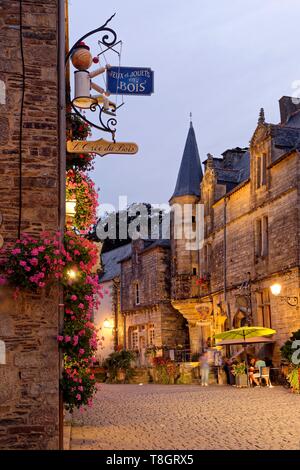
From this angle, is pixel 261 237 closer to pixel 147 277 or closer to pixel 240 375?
pixel 240 375

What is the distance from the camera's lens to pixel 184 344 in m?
33.8

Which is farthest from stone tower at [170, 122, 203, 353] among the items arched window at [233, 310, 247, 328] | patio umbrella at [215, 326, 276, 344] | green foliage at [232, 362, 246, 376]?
patio umbrella at [215, 326, 276, 344]

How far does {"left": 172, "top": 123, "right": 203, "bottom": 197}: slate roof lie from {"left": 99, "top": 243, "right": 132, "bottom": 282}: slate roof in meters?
10.2

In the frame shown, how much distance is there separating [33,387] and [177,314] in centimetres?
2719

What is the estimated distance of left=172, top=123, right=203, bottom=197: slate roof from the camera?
32.5m

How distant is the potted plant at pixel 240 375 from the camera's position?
2162 cm

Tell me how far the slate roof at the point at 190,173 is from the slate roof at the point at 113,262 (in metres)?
10.2

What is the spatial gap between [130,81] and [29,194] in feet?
6.38

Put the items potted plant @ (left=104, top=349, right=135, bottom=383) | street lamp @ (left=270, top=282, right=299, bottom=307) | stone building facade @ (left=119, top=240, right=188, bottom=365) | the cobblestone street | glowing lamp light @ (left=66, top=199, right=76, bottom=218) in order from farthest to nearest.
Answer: stone building facade @ (left=119, top=240, right=188, bottom=365), potted plant @ (left=104, top=349, right=135, bottom=383), street lamp @ (left=270, top=282, right=299, bottom=307), glowing lamp light @ (left=66, top=199, right=76, bottom=218), the cobblestone street

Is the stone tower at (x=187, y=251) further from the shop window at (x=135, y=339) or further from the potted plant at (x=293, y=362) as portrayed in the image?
the potted plant at (x=293, y=362)

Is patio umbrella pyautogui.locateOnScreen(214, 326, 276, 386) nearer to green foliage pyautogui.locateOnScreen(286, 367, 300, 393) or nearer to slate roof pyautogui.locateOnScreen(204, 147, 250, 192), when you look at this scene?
green foliage pyautogui.locateOnScreen(286, 367, 300, 393)

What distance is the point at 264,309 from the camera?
24.1 m

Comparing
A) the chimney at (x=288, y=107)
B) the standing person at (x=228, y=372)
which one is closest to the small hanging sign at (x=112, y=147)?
the standing person at (x=228, y=372)
